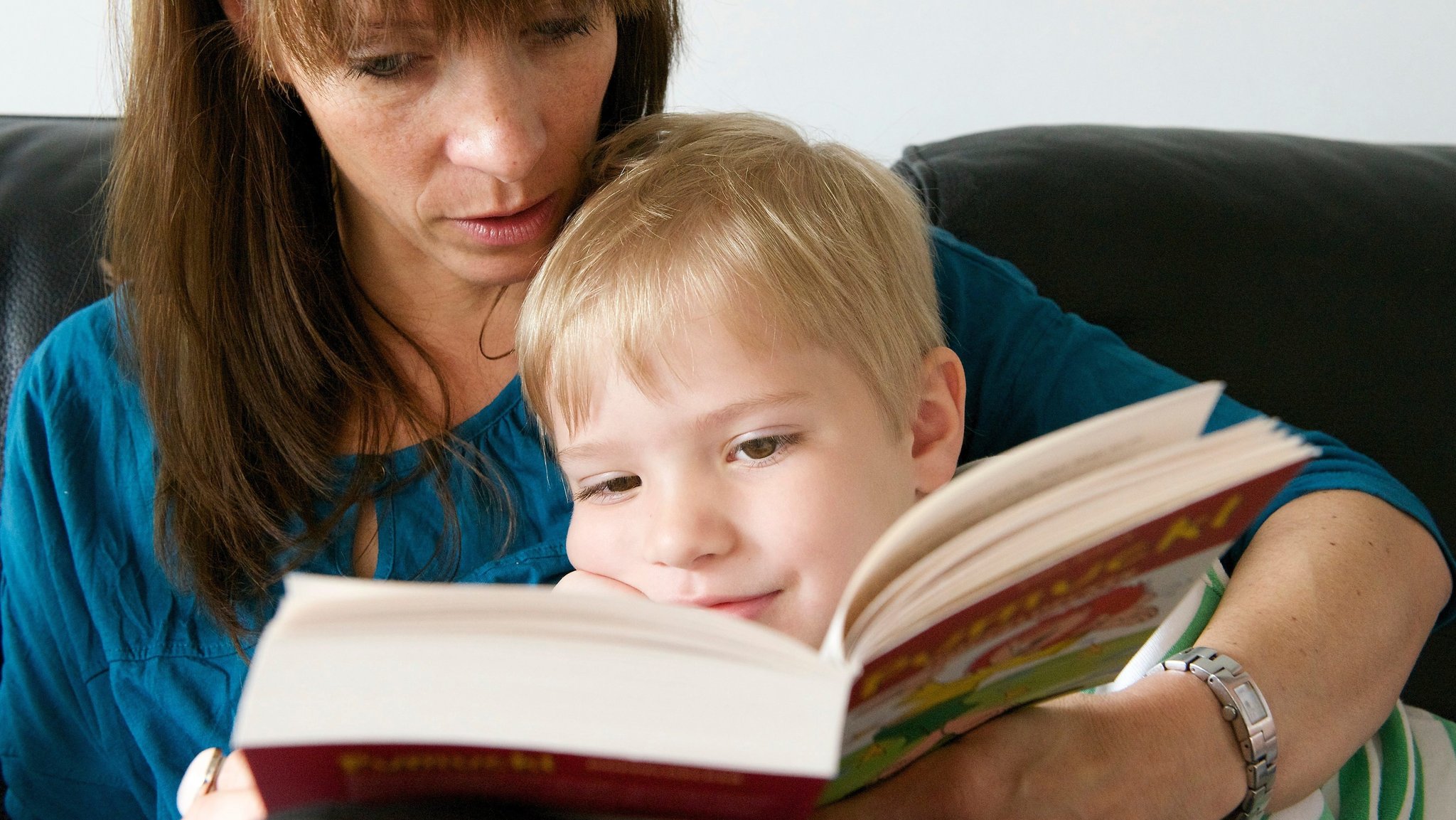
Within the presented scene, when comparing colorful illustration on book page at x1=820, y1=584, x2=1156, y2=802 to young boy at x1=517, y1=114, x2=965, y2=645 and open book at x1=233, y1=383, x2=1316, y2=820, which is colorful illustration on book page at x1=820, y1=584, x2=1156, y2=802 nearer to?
open book at x1=233, y1=383, x2=1316, y2=820

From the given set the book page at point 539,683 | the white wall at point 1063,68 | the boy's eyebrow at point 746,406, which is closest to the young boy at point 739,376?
the boy's eyebrow at point 746,406

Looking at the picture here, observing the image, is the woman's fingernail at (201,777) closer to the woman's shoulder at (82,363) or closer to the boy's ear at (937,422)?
the woman's shoulder at (82,363)

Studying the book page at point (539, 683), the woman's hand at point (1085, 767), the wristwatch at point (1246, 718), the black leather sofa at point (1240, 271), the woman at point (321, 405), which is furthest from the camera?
the black leather sofa at point (1240, 271)

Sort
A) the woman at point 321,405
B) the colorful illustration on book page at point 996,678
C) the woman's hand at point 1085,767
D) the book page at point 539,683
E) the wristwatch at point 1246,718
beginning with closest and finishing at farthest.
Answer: the book page at point 539,683 → the colorful illustration on book page at point 996,678 → the woman's hand at point 1085,767 → the wristwatch at point 1246,718 → the woman at point 321,405

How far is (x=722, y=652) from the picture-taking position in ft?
1.67

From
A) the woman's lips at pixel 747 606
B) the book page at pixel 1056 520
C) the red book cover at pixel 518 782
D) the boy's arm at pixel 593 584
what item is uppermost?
the book page at pixel 1056 520

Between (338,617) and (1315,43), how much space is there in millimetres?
1955

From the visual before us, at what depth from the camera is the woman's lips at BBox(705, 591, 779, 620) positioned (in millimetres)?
842

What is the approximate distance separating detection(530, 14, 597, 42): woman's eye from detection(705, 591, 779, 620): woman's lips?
18.7 inches

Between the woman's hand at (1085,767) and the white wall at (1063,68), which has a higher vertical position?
the white wall at (1063,68)

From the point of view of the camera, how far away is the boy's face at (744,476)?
2.76 ft

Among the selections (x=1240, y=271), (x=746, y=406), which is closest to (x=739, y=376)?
(x=746, y=406)

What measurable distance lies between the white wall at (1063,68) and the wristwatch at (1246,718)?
1.23 metres

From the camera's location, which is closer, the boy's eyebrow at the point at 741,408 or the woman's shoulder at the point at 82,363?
the boy's eyebrow at the point at 741,408
